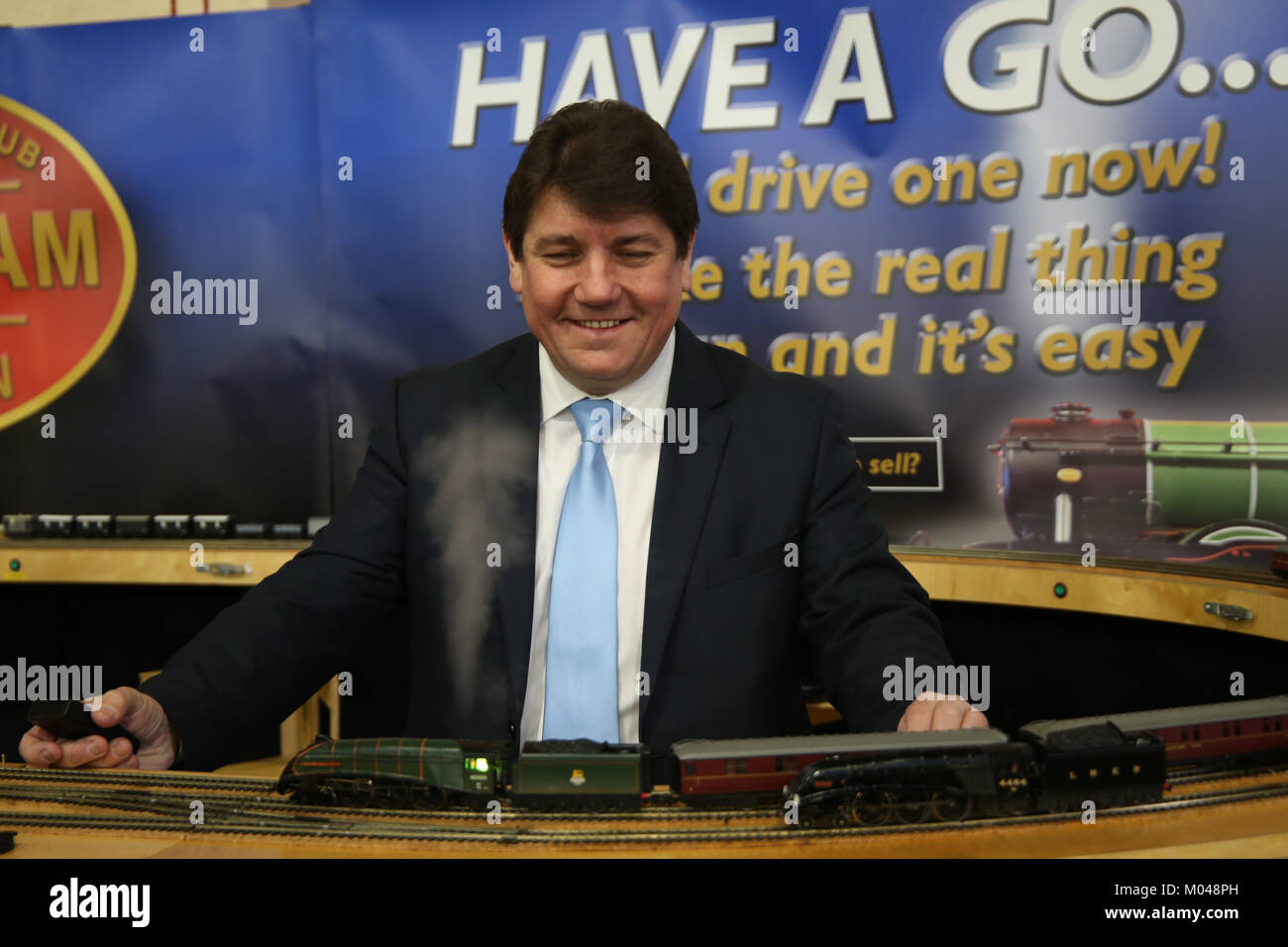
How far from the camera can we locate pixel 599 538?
8.57ft

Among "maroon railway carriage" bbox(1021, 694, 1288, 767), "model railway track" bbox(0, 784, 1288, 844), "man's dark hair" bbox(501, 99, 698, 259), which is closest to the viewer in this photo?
"model railway track" bbox(0, 784, 1288, 844)

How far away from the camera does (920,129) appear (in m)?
4.34

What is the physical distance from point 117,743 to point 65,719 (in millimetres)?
116

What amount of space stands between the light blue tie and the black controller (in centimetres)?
92

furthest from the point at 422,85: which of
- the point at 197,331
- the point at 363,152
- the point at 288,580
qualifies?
the point at 288,580

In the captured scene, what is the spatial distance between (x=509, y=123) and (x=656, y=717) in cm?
294

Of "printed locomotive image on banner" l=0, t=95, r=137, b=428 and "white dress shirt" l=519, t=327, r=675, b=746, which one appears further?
"printed locomotive image on banner" l=0, t=95, r=137, b=428

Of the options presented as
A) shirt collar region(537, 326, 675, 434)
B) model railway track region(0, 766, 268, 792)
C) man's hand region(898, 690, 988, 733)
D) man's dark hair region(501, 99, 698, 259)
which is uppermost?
man's dark hair region(501, 99, 698, 259)

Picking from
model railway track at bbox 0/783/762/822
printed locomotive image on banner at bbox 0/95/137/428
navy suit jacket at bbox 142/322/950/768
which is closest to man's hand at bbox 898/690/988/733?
navy suit jacket at bbox 142/322/950/768

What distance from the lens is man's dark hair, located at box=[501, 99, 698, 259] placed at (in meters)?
2.40

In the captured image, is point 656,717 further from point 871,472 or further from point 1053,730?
point 871,472

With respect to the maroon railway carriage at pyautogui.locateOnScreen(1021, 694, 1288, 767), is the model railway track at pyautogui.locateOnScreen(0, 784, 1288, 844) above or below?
below

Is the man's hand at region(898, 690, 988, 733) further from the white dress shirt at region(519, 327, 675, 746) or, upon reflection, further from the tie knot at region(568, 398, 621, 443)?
the tie knot at region(568, 398, 621, 443)

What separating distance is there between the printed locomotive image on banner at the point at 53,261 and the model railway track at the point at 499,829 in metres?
3.76
